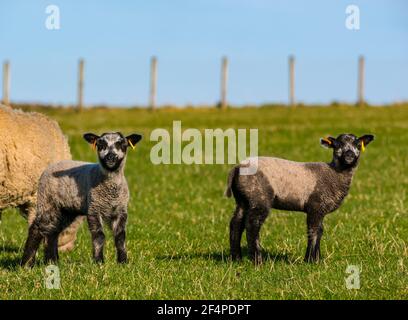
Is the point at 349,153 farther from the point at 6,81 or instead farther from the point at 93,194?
the point at 6,81

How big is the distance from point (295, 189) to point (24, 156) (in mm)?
3941

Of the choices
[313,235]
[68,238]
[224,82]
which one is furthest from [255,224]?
[224,82]

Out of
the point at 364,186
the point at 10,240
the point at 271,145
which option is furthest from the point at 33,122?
the point at 271,145

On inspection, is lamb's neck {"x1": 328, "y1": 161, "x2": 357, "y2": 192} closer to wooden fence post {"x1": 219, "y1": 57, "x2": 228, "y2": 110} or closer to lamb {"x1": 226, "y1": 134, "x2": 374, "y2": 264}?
lamb {"x1": 226, "y1": 134, "x2": 374, "y2": 264}

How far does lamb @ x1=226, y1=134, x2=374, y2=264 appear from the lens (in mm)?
9367

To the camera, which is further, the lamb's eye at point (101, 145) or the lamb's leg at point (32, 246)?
the lamb's leg at point (32, 246)

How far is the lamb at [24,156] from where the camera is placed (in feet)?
36.1

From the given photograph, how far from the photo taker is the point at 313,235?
9617mm

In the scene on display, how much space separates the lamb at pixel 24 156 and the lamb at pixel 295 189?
315 centimetres

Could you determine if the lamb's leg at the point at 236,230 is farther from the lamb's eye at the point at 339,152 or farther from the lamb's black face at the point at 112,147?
the lamb's black face at the point at 112,147

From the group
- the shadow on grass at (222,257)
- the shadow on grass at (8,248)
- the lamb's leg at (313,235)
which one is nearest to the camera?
the lamb's leg at (313,235)

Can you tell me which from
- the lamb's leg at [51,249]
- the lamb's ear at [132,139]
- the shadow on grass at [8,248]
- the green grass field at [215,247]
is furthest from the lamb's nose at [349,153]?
the shadow on grass at [8,248]
